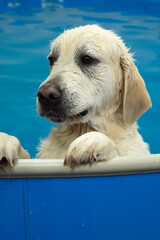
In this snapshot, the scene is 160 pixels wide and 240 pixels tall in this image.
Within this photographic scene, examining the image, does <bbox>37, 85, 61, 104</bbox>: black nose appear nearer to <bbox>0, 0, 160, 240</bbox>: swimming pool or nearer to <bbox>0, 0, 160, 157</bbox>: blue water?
<bbox>0, 0, 160, 240</bbox>: swimming pool

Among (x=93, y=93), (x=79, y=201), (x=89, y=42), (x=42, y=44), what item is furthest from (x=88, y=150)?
(x=42, y=44)

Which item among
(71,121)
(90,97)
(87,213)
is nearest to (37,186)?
(87,213)

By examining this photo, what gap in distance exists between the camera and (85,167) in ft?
6.70

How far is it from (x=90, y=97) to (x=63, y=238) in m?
1.05

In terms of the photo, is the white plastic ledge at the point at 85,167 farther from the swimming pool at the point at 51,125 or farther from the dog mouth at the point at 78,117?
the dog mouth at the point at 78,117

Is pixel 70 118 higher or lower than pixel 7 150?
higher

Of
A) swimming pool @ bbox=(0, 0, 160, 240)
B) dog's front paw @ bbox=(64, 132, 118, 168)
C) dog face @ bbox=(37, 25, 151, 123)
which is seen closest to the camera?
dog's front paw @ bbox=(64, 132, 118, 168)

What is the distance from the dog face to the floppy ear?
17mm

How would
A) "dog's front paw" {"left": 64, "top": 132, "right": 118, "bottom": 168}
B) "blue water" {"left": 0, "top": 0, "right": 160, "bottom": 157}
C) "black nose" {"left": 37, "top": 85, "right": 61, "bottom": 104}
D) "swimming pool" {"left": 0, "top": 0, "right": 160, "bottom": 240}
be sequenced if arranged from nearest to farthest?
"dog's front paw" {"left": 64, "top": 132, "right": 118, "bottom": 168}, "swimming pool" {"left": 0, "top": 0, "right": 160, "bottom": 240}, "black nose" {"left": 37, "top": 85, "right": 61, "bottom": 104}, "blue water" {"left": 0, "top": 0, "right": 160, "bottom": 157}

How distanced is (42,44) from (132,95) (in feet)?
19.1

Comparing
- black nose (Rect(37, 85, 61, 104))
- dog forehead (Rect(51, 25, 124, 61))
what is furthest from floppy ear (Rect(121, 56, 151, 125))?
black nose (Rect(37, 85, 61, 104))

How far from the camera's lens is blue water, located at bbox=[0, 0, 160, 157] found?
5906 mm

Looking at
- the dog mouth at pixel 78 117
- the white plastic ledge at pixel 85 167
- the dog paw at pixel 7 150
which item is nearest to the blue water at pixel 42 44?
the dog mouth at pixel 78 117

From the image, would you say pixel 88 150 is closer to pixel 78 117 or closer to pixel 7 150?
pixel 7 150
